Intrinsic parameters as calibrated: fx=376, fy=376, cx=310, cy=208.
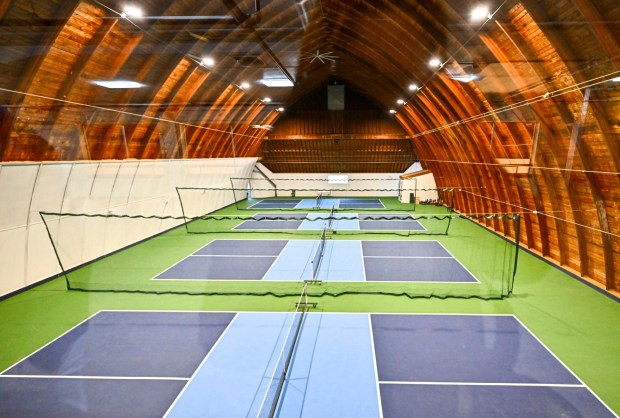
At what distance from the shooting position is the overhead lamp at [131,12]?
9.10m

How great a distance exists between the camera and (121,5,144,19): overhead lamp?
910 cm

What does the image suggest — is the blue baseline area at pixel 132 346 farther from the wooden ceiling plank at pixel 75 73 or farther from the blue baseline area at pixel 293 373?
the wooden ceiling plank at pixel 75 73

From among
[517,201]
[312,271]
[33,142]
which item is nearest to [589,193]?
[517,201]

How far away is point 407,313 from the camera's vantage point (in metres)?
9.24

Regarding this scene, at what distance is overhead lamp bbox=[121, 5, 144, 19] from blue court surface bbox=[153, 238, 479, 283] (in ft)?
24.8

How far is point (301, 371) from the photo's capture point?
677 cm

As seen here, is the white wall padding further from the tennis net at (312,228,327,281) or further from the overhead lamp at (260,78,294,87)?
the tennis net at (312,228,327,281)

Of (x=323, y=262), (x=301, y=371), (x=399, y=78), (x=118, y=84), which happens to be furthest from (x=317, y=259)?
(x=399, y=78)

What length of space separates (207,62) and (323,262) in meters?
8.67

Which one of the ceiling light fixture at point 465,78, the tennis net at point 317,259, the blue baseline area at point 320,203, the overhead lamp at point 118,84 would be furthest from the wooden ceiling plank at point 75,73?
the blue baseline area at point 320,203

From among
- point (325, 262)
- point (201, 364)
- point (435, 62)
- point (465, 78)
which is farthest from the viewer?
point (325, 262)

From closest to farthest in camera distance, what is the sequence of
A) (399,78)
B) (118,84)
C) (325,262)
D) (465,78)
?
(118,84) → (465,78) → (325,262) → (399,78)

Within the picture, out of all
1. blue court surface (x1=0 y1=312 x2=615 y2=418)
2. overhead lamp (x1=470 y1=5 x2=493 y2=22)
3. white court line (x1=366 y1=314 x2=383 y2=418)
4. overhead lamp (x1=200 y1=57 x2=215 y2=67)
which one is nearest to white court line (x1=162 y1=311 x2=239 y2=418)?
blue court surface (x1=0 y1=312 x2=615 y2=418)

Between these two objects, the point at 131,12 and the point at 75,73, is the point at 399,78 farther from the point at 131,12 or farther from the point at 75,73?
the point at 75,73
